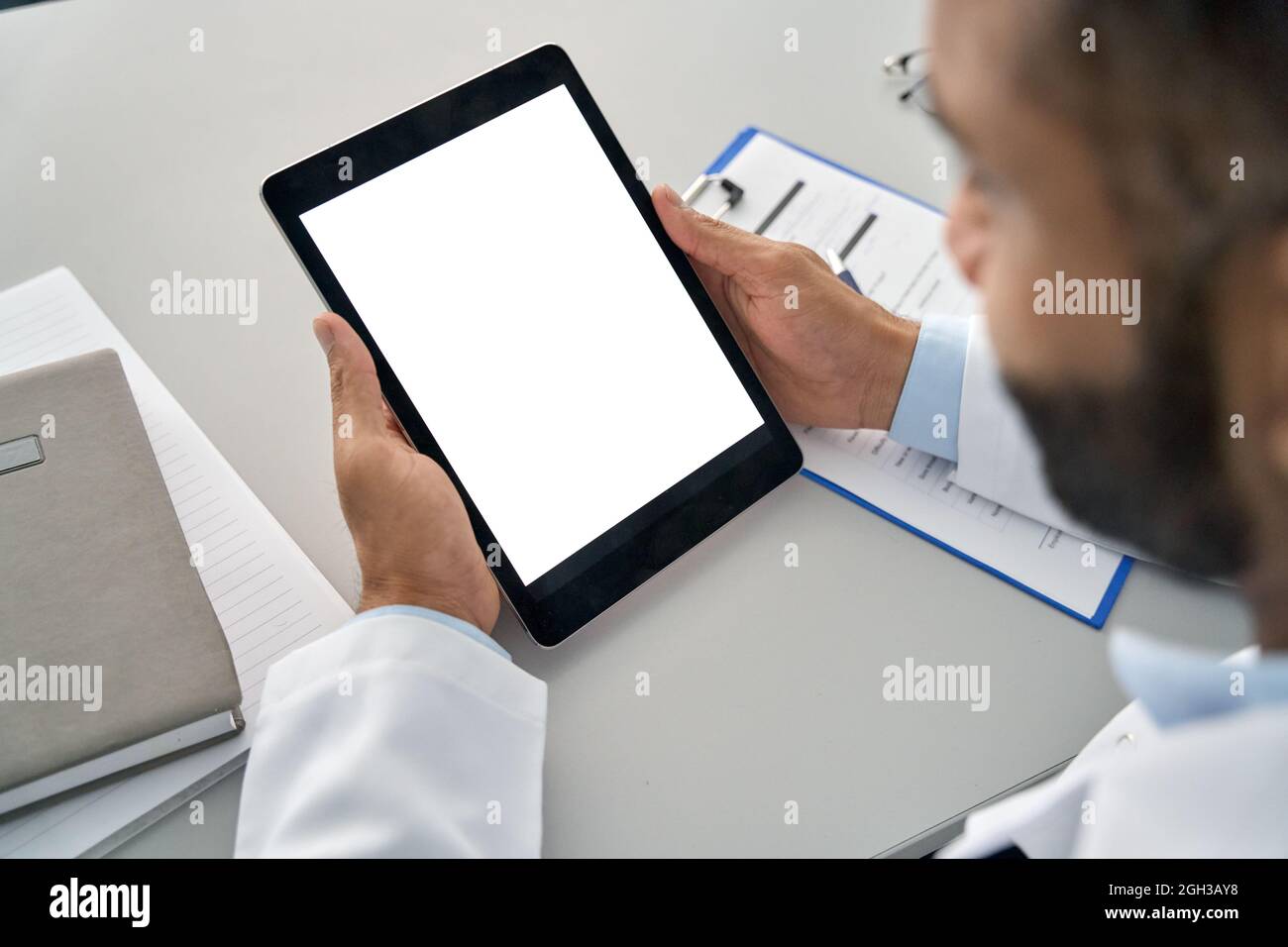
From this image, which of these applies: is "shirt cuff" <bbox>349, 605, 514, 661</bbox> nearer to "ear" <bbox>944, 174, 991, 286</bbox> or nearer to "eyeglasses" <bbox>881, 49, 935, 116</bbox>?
→ "ear" <bbox>944, 174, 991, 286</bbox>

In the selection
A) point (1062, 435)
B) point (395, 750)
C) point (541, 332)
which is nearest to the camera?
point (1062, 435)

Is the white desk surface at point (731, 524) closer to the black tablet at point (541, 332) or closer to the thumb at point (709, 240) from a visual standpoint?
the black tablet at point (541, 332)

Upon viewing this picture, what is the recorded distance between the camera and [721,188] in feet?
3.15

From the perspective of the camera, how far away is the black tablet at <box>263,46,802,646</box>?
719 millimetres

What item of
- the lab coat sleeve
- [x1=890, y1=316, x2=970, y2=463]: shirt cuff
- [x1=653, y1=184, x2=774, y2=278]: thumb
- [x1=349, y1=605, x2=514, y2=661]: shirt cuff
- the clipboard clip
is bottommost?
the lab coat sleeve

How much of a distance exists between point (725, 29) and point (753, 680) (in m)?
0.75

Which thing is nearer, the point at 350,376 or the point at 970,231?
the point at 970,231

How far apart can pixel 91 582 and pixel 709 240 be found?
54 centimetres

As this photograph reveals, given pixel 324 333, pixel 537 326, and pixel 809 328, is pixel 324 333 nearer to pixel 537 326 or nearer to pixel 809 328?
pixel 537 326

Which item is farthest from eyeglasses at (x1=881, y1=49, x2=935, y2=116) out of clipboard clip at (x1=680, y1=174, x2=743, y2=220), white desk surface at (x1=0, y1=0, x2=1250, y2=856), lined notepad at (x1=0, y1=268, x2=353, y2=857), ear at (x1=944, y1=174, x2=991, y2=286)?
lined notepad at (x1=0, y1=268, x2=353, y2=857)

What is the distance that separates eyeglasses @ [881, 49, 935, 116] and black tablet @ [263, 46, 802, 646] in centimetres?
41

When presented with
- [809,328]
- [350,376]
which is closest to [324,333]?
[350,376]

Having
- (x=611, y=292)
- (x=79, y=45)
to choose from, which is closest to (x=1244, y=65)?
(x=611, y=292)
